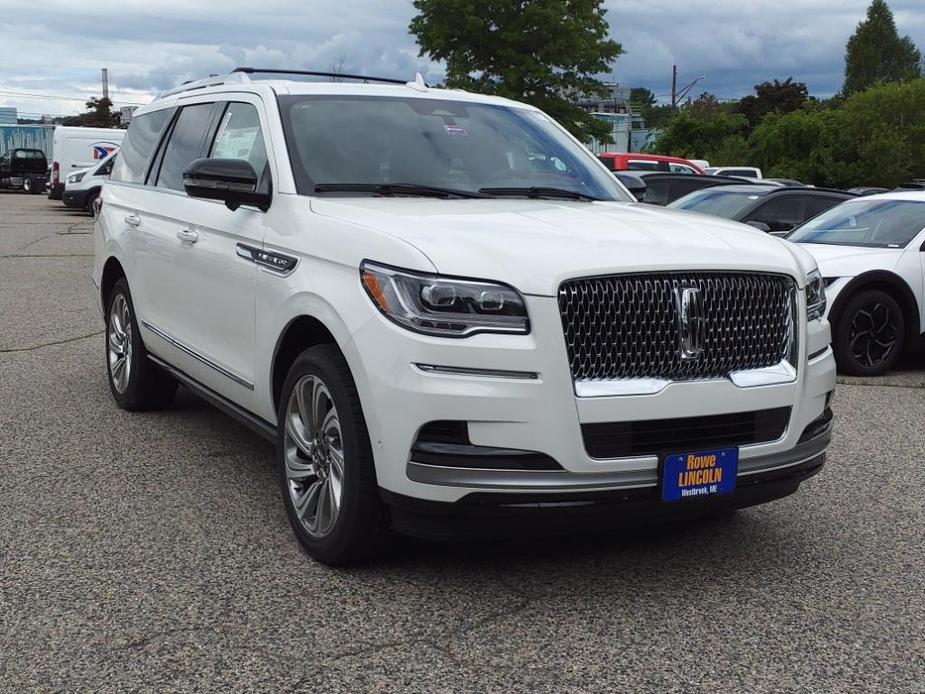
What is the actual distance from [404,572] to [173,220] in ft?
8.35

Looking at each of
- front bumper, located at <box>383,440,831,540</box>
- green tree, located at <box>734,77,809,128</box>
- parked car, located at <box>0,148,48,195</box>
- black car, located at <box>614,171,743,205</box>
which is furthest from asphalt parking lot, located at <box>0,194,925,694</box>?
green tree, located at <box>734,77,809,128</box>

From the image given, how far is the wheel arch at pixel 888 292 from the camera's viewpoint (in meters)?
8.65

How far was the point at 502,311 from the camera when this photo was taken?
12.0 feet

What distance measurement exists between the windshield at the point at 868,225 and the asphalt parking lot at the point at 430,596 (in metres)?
3.62

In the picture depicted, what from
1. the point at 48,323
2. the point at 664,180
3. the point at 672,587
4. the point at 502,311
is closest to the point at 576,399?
the point at 502,311

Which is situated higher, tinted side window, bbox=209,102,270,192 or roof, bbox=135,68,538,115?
roof, bbox=135,68,538,115

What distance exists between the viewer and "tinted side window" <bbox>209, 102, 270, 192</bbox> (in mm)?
5008

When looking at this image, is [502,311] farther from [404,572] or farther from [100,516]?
[100,516]

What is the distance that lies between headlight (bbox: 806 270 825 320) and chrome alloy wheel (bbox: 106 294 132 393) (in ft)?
13.4

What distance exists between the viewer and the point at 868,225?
9.41 meters

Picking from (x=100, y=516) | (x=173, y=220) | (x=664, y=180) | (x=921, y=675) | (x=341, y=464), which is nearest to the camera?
(x=921, y=675)

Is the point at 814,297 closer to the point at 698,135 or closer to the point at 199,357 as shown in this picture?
the point at 199,357

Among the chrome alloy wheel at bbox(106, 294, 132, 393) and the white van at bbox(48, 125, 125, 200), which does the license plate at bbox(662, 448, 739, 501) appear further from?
the white van at bbox(48, 125, 125, 200)

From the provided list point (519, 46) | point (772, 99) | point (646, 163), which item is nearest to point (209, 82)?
point (646, 163)
